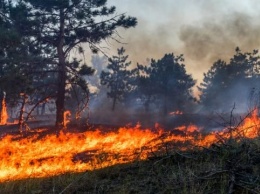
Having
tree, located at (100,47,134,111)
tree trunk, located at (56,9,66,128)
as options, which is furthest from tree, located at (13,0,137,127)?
tree, located at (100,47,134,111)

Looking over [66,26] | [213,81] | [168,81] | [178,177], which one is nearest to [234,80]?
[213,81]

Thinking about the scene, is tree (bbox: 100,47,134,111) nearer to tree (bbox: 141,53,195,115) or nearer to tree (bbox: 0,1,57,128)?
tree (bbox: 141,53,195,115)

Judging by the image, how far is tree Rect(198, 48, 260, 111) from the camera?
43469mm

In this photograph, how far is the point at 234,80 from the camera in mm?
43656

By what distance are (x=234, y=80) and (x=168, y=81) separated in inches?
381

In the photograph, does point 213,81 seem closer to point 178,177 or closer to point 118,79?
point 118,79

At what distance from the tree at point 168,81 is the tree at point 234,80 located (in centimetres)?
510

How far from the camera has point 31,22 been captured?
18.8 metres

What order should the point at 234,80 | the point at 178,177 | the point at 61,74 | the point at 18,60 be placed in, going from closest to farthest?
the point at 178,177 < the point at 18,60 < the point at 61,74 < the point at 234,80

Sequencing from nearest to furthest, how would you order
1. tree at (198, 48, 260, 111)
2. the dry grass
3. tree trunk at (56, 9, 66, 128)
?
1. the dry grass
2. tree trunk at (56, 9, 66, 128)
3. tree at (198, 48, 260, 111)

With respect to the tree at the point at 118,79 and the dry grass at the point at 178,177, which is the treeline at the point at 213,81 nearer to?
the tree at the point at 118,79

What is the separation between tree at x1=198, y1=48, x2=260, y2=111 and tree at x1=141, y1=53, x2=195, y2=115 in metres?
5.10

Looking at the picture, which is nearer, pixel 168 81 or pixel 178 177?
pixel 178 177

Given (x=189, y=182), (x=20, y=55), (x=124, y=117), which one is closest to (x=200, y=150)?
(x=189, y=182)
